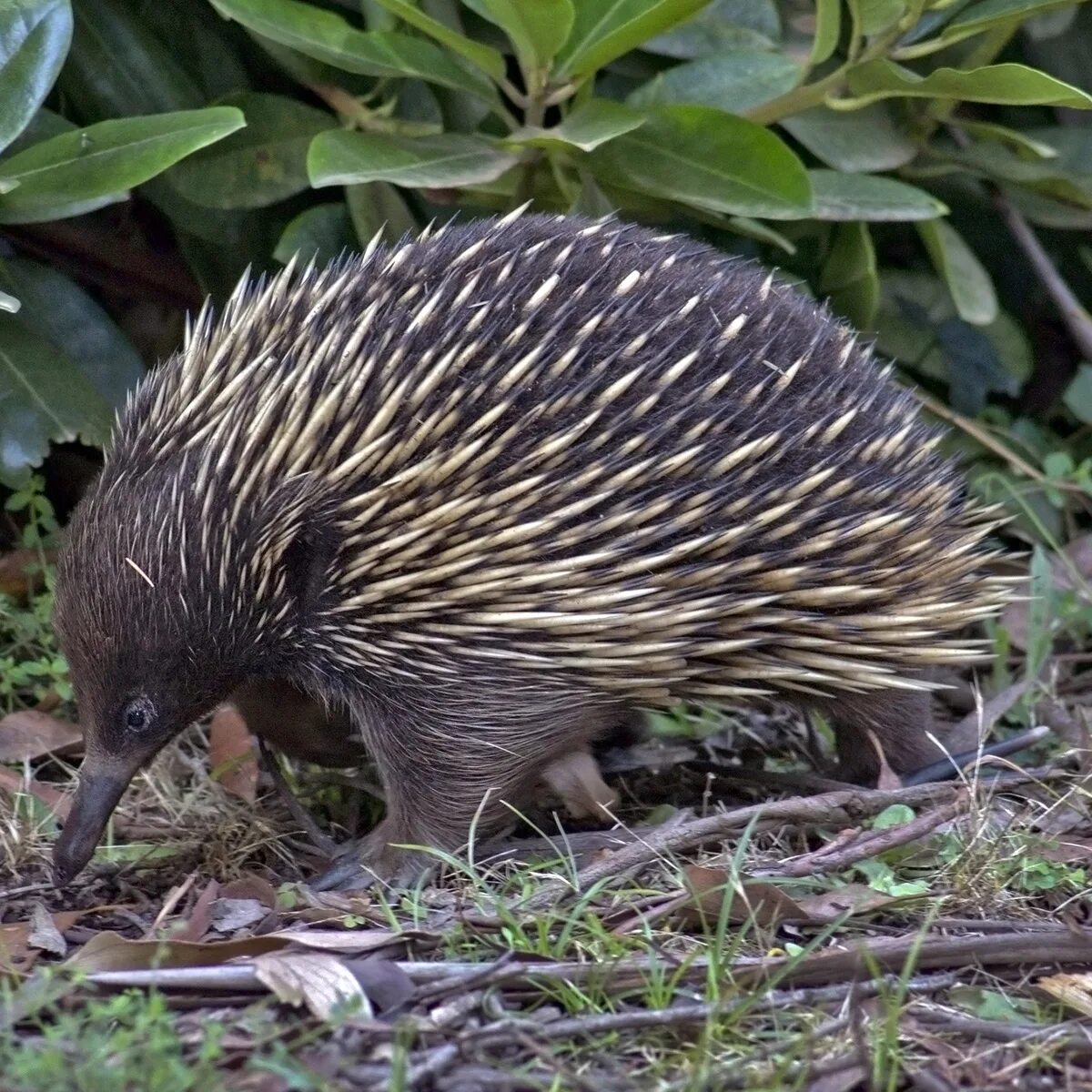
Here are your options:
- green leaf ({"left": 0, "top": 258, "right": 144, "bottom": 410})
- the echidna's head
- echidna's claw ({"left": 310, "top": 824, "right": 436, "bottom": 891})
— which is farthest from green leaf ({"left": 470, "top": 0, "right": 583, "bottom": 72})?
echidna's claw ({"left": 310, "top": 824, "right": 436, "bottom": 891})

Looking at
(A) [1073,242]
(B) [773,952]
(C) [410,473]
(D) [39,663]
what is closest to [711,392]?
(C) [410,473]

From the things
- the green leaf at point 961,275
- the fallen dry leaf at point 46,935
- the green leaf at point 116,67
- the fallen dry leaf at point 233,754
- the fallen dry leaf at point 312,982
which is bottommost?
the green leaf at point 961,275

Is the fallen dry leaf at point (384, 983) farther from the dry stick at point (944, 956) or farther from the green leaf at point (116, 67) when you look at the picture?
the green leaf at point (116, 67)

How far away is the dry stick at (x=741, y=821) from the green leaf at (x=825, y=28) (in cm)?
183

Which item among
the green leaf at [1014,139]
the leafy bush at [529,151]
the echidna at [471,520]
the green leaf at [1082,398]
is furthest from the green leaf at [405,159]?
the green leaf at [1082,398]

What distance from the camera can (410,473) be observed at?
2.98m

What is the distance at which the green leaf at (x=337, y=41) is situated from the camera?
3.56 metres

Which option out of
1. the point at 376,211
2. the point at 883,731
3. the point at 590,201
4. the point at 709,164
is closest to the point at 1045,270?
the point at 709,164

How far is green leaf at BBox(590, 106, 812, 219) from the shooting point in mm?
3676

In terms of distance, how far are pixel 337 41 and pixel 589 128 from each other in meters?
0.63

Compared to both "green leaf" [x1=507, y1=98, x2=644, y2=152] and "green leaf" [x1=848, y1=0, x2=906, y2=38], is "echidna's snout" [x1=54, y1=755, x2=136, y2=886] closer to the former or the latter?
"green leaf" [x1=507, y1=98, x2=644, y2=152]

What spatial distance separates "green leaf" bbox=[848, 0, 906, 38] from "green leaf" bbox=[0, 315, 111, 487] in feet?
7.07

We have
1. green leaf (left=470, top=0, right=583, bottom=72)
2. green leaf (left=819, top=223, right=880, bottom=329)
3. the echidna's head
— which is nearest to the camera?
the echidna's head

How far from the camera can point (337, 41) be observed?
362 centimetres
